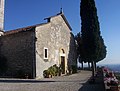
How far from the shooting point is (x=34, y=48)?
21047mm

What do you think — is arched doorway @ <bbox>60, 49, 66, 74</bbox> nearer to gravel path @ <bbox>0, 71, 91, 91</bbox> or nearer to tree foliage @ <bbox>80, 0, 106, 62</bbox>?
tree foliage @ <bbox>80, 0, 106, 62</bbox>

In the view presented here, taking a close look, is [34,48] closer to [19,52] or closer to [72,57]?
[19,52]

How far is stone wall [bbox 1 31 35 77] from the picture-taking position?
69.6 feet

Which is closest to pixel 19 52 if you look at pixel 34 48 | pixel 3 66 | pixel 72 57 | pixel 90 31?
pixel 34 48

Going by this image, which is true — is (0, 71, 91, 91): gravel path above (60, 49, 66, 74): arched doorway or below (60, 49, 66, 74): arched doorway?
below

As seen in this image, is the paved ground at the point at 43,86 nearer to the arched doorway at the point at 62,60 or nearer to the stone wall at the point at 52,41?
the stone wall at the point at 52,41

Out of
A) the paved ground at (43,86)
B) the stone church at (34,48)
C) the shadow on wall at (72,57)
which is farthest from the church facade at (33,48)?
the paved ground at (43,86)

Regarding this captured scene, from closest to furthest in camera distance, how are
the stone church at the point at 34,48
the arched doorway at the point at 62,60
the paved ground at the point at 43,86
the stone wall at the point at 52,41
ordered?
the paved ground at the point at 43,86, the stone church at the point at 34,48, the stone wall at the point at 52,41, the arched doorway at the point at 62,60

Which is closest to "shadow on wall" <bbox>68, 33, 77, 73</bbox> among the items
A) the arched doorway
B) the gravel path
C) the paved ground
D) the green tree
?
the arched doorway

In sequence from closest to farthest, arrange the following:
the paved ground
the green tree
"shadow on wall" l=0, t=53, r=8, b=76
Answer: the paved ground < the green tree < "shadow on wall" l=0, t=53, r=8, b=76

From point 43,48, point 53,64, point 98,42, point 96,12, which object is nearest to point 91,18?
point 96,12

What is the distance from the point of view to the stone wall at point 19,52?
21203 millimetres

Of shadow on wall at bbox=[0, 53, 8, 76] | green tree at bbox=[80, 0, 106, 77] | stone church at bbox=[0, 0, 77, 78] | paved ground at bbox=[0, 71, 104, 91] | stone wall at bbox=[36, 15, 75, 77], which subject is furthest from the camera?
shadow on wall at bbox=[0, 53, 8, 76]

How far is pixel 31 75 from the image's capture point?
2075cm
